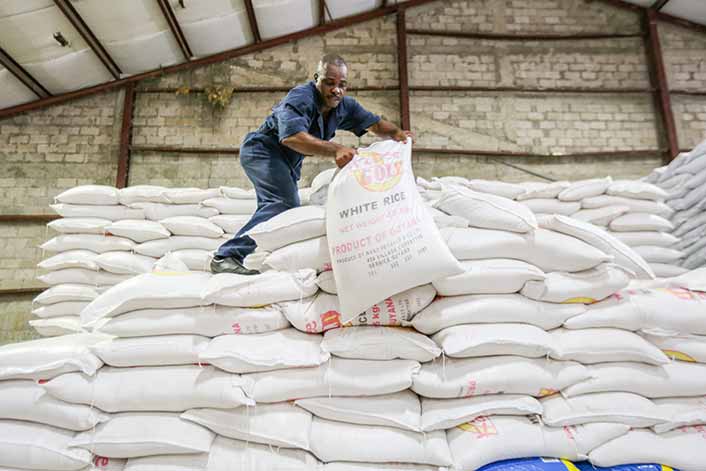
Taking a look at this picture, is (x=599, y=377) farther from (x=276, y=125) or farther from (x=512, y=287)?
(x=276, y=125)

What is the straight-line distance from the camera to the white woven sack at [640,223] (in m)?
3.02

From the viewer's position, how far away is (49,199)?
5.18 m

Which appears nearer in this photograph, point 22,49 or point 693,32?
point 22,49

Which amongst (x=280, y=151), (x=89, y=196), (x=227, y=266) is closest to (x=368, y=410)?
(x=227, y=266)

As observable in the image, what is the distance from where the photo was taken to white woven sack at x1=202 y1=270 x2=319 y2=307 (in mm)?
1441

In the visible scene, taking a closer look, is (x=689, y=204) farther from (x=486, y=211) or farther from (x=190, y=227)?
(x=190, y=227)

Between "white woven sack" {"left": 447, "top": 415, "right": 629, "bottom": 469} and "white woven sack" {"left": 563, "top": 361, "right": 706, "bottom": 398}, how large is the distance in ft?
0.40

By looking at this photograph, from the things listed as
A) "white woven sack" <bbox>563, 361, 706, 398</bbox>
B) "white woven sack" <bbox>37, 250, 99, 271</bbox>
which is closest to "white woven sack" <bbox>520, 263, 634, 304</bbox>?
"white woven sack" <bbox>563, 361, 706, 398</bbox>

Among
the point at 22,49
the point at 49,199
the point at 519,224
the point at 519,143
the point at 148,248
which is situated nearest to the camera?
the point at 519,224

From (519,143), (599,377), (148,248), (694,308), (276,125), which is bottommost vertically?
(599,377)

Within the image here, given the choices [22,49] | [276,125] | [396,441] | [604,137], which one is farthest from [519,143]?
[22,49]

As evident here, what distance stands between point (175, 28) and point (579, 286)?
5.05 metres

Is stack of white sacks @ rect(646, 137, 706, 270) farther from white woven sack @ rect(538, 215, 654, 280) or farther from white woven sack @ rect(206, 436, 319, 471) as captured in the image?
white woven sack @ rect(206, 436, 319, 471)

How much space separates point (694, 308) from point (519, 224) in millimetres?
669
